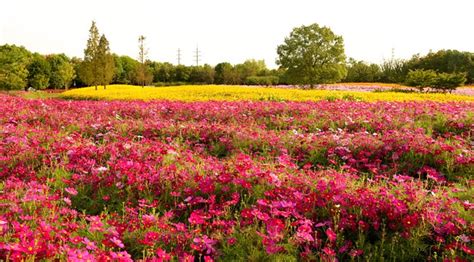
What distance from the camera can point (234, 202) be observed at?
429 cm

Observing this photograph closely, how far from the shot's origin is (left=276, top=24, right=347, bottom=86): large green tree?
42.3m

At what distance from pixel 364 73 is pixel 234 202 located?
2376 inches

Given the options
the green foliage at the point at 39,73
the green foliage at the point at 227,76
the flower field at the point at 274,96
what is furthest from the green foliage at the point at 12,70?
the green foliage at the point at 227,76

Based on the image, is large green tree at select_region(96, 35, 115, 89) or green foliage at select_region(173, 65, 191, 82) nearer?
large green tree at select_region(96, 35, 115, 89)

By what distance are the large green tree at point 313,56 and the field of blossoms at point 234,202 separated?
114ft

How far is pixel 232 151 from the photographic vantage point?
7.87 m

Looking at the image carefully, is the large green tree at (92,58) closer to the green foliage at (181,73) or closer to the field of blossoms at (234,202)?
the field of blossoms at (234,202)

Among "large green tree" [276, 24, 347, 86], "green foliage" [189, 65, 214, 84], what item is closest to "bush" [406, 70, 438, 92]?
"large green tree" [276, 24, 347, 86]

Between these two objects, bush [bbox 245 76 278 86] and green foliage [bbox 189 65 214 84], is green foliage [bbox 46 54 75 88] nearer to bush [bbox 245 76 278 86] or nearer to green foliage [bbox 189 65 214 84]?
green foliage [bbox 189 65 214 84]

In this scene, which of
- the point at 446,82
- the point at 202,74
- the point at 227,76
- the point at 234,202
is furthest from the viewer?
the point at 202,74

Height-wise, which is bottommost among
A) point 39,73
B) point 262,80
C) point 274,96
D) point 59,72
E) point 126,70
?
point 274,96

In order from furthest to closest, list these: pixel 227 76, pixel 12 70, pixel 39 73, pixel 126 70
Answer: pixel 126 70, pixel 227 76, pixel 39 73, pixel 12 70

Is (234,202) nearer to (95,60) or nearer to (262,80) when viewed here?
(95,60)

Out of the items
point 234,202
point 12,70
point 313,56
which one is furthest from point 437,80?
point 12,70
